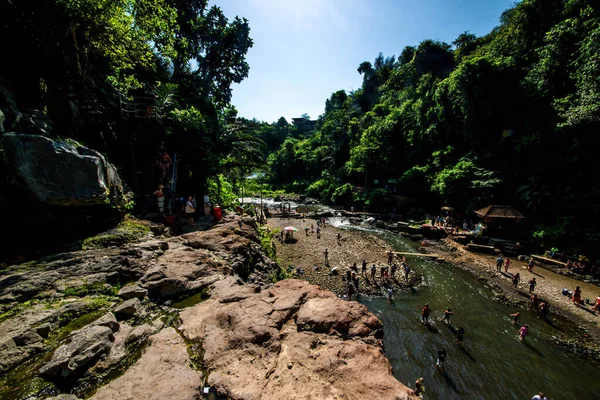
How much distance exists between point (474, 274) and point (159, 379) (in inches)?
898

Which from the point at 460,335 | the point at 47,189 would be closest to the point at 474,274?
the point at 460,335

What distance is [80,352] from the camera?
4.01 metres

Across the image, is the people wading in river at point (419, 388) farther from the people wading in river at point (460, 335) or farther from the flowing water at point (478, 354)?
the people wading in river at point (460, 335)

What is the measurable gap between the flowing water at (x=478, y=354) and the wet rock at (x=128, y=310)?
1087cm

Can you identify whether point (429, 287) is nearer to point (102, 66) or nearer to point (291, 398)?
point (291, 398)

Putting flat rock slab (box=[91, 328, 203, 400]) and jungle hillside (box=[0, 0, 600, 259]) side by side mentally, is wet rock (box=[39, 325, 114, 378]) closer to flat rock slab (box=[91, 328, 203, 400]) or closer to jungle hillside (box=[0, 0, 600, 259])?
flat rock slab (box=[91, 328, 203, 400])

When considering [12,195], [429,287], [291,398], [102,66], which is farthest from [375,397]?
[102,66]

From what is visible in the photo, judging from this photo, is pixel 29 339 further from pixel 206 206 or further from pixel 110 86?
pixel 110 86

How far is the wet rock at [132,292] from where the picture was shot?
5.95 meters

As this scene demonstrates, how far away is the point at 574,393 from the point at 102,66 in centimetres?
2727

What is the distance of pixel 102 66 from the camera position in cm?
1259

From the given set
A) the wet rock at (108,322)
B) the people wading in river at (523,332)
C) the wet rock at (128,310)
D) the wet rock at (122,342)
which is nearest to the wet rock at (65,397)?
the wet rock at (122,342)

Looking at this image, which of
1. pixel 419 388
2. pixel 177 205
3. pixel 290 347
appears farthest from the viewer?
pixel 177 205

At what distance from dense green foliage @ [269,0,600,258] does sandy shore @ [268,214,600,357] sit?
190 inches
